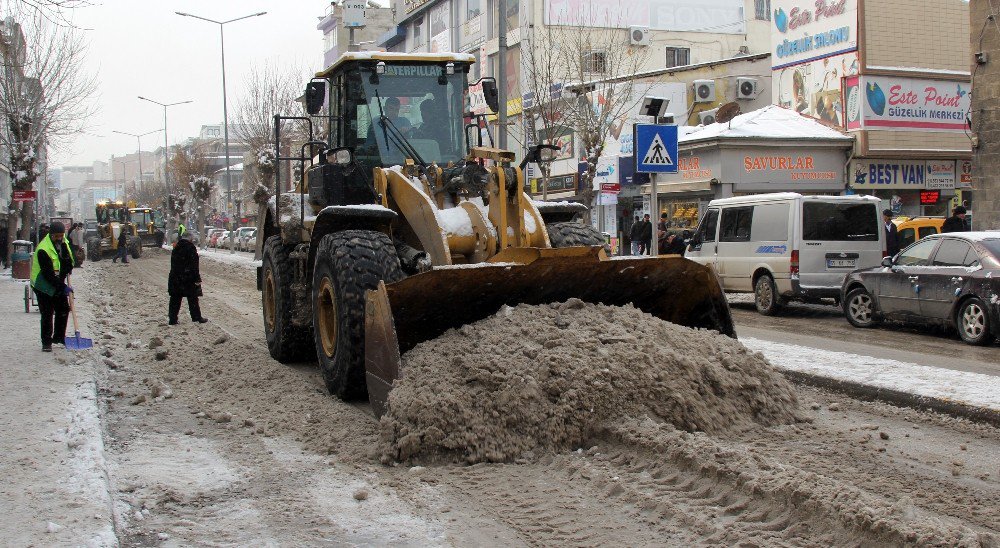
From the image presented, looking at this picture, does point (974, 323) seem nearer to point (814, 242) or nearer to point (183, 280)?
point (814, 242)

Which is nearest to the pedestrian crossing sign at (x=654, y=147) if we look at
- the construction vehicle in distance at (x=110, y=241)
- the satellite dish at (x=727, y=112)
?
the satellite dish at (x=727, y=112)

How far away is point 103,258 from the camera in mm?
48469

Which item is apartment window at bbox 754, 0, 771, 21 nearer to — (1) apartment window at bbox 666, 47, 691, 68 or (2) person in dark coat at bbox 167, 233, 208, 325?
(1) apartment window at bbox 666, 47, 691, 68

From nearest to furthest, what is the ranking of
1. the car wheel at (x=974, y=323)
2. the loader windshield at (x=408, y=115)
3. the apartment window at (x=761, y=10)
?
1. the loader windshield at (x=408, y=115)
2. the car wheel at (x=974, y=323)
3. the apartment window at (x=761, y=10)

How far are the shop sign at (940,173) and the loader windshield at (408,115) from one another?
76.4 feet

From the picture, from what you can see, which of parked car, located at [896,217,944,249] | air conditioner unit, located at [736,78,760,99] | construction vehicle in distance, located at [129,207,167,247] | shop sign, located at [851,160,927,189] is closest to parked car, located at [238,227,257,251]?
construction vehicle in distance, located at [129,207,167,247]

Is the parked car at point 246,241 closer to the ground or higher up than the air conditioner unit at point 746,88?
closer to the ground

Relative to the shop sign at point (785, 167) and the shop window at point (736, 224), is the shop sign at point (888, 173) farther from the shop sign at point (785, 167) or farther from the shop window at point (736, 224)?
the shop window at point (736, 224)

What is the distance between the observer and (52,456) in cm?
600

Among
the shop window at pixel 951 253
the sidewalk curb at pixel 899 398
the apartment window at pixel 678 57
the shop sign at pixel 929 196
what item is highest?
the apartment window at pixel 678 57

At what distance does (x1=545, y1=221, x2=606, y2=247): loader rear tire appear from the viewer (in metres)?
8.80

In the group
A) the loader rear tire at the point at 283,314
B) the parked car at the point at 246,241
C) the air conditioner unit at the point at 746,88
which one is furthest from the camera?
the parked car at the point at 246,241

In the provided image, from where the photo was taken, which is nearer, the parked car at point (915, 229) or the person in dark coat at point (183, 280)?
the person in dark coat at point (183, 280)

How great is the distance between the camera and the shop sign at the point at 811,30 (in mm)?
26938
